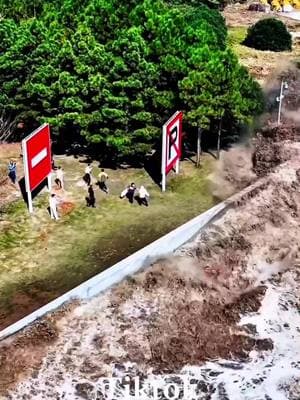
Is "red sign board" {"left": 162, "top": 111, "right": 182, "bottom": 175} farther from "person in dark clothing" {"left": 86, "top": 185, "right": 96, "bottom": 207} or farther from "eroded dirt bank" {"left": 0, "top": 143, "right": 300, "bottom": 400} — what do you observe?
"eroded dirt bank" {"left": 0, "top": 143, "right": 300, "bottom": 400}

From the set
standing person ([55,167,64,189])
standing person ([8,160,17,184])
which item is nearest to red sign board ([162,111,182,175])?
standing person ([55,167,64,189])

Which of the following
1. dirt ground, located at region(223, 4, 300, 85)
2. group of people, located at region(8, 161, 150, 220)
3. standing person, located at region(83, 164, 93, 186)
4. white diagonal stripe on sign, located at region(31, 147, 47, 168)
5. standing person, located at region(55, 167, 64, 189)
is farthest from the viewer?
dirt ground, located at region(223, 4, 300, 85)

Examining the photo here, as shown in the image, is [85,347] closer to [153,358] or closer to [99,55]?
[153,358]

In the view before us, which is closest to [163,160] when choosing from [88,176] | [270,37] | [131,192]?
[131,192]

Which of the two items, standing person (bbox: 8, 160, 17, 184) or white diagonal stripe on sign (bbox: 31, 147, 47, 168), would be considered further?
standing person (bbox: 8, 160, 17, 184)

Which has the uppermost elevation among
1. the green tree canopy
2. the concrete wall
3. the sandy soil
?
the green tree canopy

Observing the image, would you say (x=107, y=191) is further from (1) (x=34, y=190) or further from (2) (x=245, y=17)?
(2) (x=245, y=17)

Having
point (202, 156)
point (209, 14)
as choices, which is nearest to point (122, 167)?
point (202, 156)

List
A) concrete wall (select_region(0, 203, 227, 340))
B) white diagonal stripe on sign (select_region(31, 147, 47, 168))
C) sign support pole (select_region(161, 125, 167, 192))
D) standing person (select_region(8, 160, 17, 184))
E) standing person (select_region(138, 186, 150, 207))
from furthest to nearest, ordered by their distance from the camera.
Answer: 1. standing person (select_region(8, 160, 17, 184))
2. sign support pole (select_region(161, 125, 167, 192))
3. standing person (select_region(138, 186, 150, 207))
4. white diagonal stripe on sign (select_region(31, 147, 47, 168))
5. concrete wall (select_region(0, 203, 227, 340))
